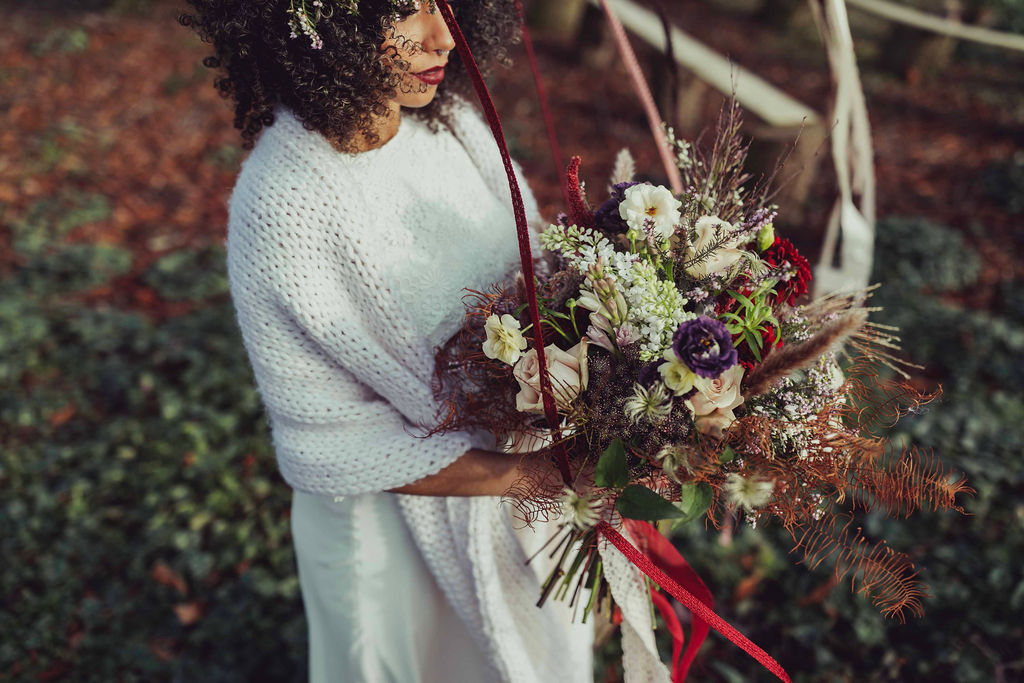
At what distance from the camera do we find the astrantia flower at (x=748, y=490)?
3.42 ft

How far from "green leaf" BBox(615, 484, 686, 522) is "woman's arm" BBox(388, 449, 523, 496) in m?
0.32

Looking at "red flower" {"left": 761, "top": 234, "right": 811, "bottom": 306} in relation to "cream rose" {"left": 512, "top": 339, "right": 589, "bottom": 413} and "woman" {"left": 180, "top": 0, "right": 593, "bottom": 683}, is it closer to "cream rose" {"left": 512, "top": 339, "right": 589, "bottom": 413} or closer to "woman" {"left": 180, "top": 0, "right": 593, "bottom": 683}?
"cream rose" {"left": 512, "top": 339, "right": 589, "bottom": 413}

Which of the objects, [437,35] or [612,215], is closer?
[612,215]

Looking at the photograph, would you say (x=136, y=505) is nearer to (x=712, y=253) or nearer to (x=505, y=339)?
(x=505, y=339)

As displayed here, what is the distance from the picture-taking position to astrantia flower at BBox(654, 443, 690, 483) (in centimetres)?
106

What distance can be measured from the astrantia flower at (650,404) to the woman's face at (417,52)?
744mm

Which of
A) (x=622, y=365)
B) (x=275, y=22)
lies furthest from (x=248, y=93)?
(x=622, y=365)

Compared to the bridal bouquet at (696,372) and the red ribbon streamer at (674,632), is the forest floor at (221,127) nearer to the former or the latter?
the red ribbon streamer at (674,632)

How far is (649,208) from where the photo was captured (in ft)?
3.77

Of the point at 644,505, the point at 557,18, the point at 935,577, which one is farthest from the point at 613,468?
the point at 557,18

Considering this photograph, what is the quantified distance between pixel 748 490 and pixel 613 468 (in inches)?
8.0

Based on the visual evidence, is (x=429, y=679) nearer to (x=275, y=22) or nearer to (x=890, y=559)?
(x=890, y=559)

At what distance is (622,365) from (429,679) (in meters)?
1.19

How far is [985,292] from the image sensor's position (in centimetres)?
429
